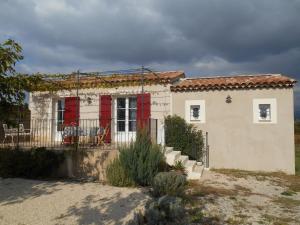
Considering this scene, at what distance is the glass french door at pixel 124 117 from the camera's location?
14312mm

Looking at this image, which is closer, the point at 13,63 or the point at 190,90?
the point at 13,63

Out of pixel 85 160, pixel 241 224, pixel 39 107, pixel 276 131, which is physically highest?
pixel 39 107

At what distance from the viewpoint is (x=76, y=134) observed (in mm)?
11117

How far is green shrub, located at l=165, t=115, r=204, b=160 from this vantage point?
13016mm

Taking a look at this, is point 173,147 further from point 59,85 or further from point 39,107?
point 39,107

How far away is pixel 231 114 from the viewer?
1348 centimetres

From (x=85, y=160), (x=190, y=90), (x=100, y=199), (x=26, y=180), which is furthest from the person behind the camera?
(x=190, y=90)

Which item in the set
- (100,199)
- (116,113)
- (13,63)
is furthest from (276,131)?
(13,63)

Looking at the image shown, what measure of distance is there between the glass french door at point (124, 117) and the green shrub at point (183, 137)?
70.9 inches

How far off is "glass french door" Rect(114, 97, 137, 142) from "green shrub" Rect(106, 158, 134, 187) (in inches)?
169

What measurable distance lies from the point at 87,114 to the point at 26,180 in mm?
5615

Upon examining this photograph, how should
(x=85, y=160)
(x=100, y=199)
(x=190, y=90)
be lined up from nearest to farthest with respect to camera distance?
1. (x=100, y=199)
2. (x=85, y=160)
3. (x=190, y=90)

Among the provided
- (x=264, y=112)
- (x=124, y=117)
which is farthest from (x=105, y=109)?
(x=264, y=112)

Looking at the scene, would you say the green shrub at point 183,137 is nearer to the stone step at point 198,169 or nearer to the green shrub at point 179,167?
the stone step at point 198,169
